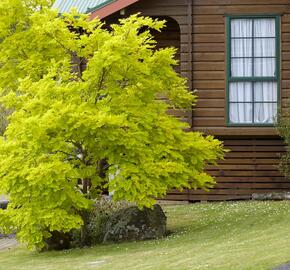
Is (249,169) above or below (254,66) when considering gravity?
below

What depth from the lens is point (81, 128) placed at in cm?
1527

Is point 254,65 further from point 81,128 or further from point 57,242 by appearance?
point 57,242

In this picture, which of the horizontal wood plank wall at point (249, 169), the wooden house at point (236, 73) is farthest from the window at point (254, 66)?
the horizontal wood plank wall at point (249, 169)

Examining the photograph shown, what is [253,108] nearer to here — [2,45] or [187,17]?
[187,17]

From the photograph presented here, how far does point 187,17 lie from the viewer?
68.4 feet

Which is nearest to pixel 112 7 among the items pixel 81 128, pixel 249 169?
pixel 249 169

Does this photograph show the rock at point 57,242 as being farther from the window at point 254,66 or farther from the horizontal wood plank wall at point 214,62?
the window at point 254,66

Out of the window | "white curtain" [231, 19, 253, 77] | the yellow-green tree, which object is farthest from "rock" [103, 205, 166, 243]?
"white curtain" [231, 19, 253, 77]

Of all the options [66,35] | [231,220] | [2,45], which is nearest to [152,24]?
[66,35]

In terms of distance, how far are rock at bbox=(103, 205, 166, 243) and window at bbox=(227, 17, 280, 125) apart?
15.8 feet

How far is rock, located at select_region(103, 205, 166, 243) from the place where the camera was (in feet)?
55.2

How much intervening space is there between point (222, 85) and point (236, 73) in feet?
1.47

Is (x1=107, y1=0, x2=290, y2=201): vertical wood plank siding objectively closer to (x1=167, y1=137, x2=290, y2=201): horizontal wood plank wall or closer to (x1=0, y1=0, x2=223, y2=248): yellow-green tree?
(x1=167, y1=137, x2=290, y2=201): horizontal wood plank wall

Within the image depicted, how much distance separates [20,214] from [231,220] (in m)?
4.53
